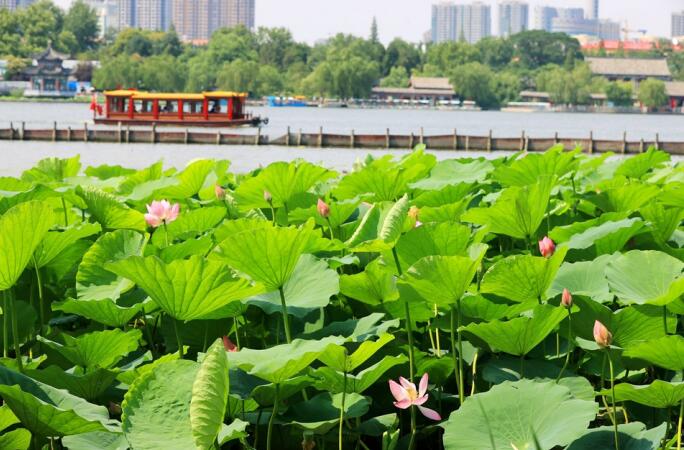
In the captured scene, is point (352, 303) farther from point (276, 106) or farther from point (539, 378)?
point (276, 106)

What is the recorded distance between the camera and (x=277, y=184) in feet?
6.27

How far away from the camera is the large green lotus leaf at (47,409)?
0.92m

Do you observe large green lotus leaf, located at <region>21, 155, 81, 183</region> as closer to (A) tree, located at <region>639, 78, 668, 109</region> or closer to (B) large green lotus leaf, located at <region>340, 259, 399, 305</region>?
(B) large green lotus leaf, located at <region>340, 259, 399, 305</region>

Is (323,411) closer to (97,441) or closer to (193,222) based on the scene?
(97,441)

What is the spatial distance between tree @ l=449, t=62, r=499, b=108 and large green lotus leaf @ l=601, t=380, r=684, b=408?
88270 millimetres

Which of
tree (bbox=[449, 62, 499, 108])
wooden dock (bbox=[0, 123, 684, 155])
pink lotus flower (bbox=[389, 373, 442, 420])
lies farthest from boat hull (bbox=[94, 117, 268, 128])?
tree (bbox=[449, 62, 499, 108])

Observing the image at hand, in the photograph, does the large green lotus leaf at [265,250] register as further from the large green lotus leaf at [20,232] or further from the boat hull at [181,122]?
the boat hull at [181,122]

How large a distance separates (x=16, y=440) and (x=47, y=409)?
0.04 m

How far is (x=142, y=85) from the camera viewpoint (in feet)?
237

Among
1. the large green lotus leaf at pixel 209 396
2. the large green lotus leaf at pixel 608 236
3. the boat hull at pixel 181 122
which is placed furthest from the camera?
the boat hull at pixel 181 122

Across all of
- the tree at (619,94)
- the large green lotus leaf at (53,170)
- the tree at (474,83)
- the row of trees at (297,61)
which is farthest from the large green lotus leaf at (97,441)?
the tree at (619,94)

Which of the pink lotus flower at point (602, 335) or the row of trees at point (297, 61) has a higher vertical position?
the row of trees at point (297, 61)

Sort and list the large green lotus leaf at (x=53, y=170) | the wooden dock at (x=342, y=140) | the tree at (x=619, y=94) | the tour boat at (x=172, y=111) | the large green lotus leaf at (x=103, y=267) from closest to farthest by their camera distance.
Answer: the large green lotus leaf at (x=103, y=267), the large green lotus leaf at (x=53, y=170), the wooden dock at (x=342, y=140), the tour boat at (x=172, y=111), the tree at (x=619, y=94)

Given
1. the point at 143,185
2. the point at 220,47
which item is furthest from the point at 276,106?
the point at 143,185
